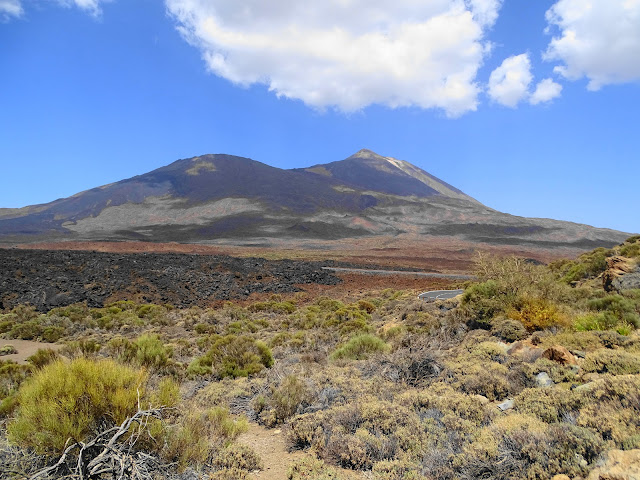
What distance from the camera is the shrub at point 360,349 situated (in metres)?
7.83

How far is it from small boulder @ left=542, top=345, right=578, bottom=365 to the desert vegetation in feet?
0.07

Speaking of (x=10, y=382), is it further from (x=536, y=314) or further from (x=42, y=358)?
(x=536, y=314)

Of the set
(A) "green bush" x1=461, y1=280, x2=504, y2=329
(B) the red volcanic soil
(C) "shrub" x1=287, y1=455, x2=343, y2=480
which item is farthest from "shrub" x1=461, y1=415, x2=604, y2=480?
(B) the red volcanic soil

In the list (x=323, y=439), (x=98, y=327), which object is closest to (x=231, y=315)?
(x=98, y=327)

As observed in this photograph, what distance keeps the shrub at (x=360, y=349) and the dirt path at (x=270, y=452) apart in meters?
3.12

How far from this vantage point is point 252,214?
108 m

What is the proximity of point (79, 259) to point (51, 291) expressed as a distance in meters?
8.19

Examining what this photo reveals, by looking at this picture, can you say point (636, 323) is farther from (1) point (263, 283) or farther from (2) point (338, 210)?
(2) point (338, 210)

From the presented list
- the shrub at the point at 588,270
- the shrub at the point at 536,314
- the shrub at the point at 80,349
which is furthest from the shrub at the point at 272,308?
the shrub at the point at 588,270

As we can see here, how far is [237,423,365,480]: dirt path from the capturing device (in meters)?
3.68

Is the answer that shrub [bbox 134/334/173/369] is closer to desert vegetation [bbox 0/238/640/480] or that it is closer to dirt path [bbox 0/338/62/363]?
desert vegetation [bbox 0/238/640/480]

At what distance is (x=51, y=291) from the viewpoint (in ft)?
60.1

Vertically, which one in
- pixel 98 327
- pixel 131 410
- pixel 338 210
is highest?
pixel 338 210

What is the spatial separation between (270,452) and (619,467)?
3.34 m
